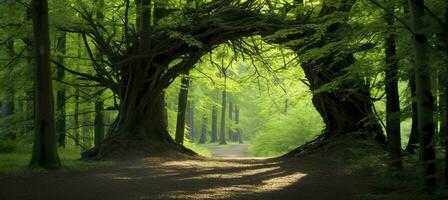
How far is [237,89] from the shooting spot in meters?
19.1

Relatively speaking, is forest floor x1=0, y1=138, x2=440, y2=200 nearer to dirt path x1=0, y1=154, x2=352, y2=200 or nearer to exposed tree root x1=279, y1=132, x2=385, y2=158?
dirt path x1=0, y1=154, x2=352, y2=200

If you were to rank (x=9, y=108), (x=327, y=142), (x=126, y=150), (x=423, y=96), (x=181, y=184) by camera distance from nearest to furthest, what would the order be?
(x=423, y=96), (x=181, y=184), (x=126, y=150), (x=327, y=142), (x=9, y=108)

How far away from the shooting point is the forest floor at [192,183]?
273 inches

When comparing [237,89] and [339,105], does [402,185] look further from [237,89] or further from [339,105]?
[237,89]

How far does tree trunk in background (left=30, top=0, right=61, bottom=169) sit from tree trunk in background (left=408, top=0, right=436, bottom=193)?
7.69 meters

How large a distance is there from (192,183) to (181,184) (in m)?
0.27

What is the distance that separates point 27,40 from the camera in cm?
1405

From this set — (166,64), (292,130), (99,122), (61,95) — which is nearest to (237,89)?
(166,64)

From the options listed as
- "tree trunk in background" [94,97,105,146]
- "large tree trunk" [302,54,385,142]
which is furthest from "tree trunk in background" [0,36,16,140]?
"large tree trunk" [302,54,385,142]

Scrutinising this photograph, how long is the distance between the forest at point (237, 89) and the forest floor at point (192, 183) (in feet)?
0.11

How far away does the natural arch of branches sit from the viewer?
529 inches

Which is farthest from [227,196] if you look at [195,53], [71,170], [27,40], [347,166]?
[27,40]

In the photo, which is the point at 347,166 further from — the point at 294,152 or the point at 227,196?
the point at 227,196

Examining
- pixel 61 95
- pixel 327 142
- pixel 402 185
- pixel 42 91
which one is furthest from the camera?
pixel 61 95
